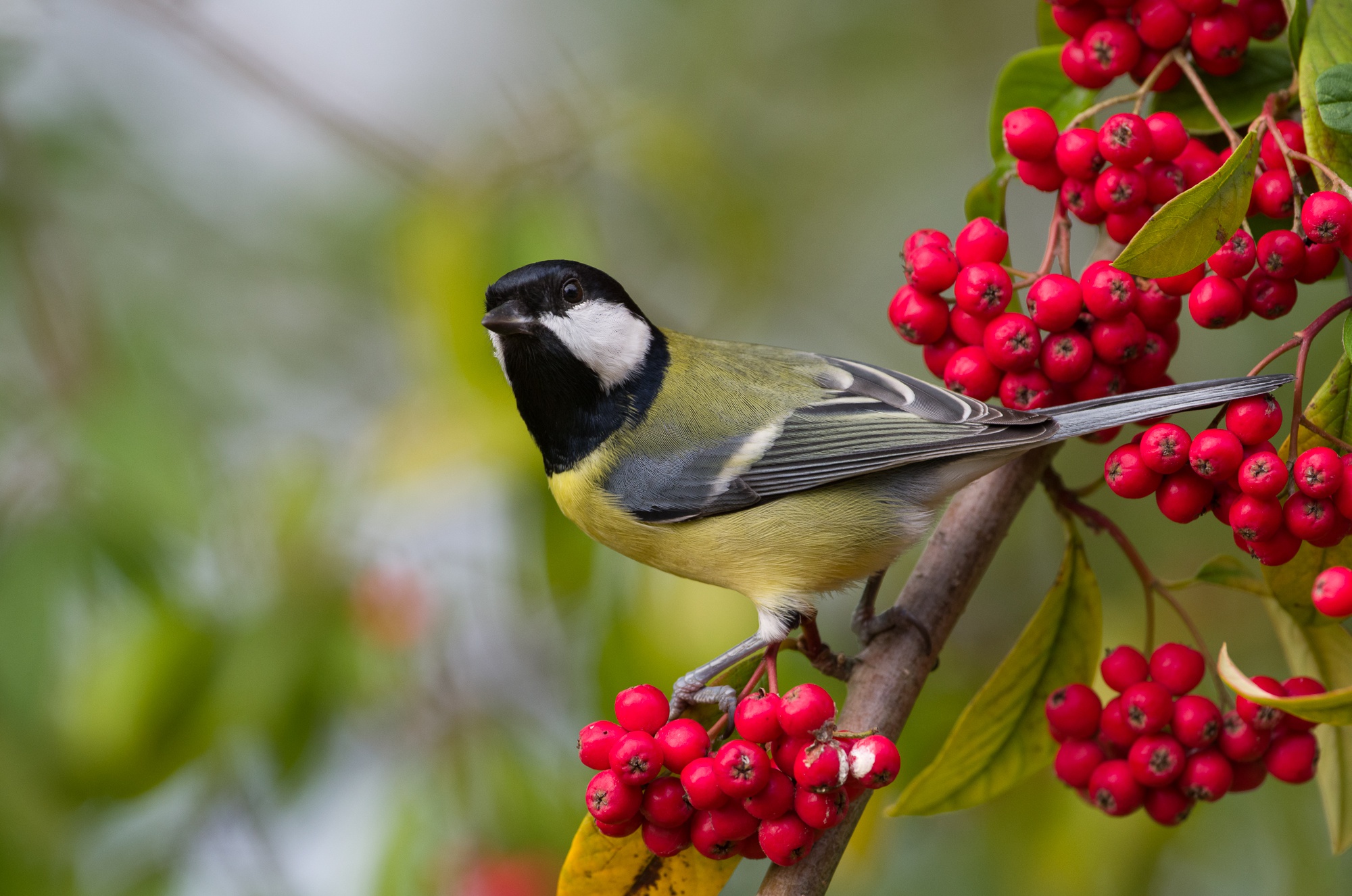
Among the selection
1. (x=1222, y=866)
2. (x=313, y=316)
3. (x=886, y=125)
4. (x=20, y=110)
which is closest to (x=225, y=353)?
(x=313, y=316)

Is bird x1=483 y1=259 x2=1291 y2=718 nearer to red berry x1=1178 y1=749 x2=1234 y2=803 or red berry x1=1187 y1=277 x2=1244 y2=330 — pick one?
red berry x1=1187 y1=277 x2=1244 y2=330

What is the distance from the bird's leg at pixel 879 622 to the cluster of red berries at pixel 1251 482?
35 centimetres

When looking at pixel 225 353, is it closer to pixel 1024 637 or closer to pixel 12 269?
pixel 12 269

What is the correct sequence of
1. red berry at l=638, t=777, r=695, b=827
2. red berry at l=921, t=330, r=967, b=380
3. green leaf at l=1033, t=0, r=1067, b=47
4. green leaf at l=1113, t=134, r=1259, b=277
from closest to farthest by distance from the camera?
green leaf at l=1113, t=134, r=1259, b=277 < red berry at l=638, t=777, r=695, b=827 < red berry at l=921, t=330, r=967, b=380 < green leaf at l=1033, t=0, r=1067, b=47

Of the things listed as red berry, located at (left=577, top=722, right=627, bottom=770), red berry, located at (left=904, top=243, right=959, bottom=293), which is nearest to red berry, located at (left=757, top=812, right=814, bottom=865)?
red berry, located at (left=577, top=722, right=627, bottom=770)

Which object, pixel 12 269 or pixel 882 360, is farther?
pixel 882 360

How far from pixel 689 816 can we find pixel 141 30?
3539 mm

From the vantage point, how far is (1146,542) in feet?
10.1

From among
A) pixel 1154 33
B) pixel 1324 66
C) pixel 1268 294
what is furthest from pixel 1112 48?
pixel 1268 294

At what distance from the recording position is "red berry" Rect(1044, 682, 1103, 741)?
1.54 m

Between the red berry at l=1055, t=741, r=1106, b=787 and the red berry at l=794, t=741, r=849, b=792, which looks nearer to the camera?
the red berry at l=794, t=741, r=849, b=792

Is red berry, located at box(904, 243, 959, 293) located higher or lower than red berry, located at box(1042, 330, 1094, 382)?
higher

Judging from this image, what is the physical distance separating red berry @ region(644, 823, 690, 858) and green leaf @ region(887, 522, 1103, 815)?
12.7 inches

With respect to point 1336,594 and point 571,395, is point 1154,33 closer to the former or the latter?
point 1336,594
